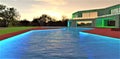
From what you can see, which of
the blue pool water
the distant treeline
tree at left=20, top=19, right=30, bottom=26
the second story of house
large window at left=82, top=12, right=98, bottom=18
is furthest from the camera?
tree at left=20, top=19, right=30, bottom=26

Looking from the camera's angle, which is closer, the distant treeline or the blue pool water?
the blue pool water

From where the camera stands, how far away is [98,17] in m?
56.7

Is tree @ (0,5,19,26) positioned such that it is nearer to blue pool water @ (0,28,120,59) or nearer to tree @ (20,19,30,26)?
tree @ (20,19,30,26)

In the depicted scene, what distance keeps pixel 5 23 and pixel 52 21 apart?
2148cm

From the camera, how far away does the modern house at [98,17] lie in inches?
1928

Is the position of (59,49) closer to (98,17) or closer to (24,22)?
(98,17)

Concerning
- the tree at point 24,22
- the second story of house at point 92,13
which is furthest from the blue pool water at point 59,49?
the tree at point 24,22

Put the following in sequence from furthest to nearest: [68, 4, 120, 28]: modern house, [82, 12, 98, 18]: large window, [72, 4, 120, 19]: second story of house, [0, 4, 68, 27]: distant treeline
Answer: [82, 12, 98, 18]: large window < [0, 4, 68, 27]: distant treeline < [72, 4, 120, 19]: second story of house < [68, 4, 120, 28]: modern house

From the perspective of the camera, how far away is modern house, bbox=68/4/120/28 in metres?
49.0

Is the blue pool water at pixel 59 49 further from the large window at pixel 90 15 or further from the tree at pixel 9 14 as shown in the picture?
the large window at pixel 90 15

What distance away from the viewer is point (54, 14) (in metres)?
74.1

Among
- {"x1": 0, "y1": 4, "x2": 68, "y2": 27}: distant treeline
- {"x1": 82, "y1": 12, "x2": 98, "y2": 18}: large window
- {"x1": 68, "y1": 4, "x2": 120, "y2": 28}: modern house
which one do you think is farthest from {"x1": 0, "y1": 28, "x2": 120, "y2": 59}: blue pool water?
{"x1": 82, "y1": 12, "x2": 98, "y2": 18}: large window

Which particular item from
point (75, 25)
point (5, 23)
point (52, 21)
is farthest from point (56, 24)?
point (5, 23)

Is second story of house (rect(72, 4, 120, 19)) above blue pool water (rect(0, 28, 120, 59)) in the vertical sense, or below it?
above
